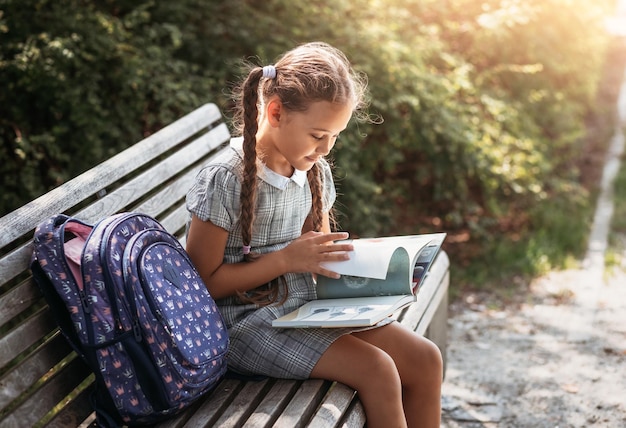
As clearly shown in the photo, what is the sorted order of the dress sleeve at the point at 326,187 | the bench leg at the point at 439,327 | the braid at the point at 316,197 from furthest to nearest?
the bench leg at the point at 439,327, the dress sleeve at the point at 326,187, the braid at the point at 316,197

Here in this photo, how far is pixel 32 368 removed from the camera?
200 centimetres

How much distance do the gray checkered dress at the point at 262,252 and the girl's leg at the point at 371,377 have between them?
1.9 inches

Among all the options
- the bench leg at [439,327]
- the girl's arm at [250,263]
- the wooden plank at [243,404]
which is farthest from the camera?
the bench leg at [439,327]

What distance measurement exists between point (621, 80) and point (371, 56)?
747cm

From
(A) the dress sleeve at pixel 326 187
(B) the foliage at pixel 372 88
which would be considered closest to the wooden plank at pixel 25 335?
(A) the dress sleeve at pixel 326 187

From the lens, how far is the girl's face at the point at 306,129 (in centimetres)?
226

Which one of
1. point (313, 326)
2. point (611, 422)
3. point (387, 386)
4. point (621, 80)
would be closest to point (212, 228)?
point (313, 326)

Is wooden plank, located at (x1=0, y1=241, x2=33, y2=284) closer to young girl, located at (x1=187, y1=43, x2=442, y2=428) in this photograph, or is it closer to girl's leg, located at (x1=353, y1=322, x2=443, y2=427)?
young girl, located at (x1=187, y1=43, x2=442, y2=428)

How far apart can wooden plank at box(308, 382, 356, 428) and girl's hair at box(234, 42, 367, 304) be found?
1.18 feet

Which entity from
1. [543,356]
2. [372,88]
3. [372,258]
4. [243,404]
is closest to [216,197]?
[372,258]

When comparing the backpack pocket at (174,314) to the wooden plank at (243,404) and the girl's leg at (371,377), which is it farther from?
the girl's leg at (371,377)

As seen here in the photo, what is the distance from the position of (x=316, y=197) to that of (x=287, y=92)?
42 cm

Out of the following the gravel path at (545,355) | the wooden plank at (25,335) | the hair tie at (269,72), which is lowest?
the gravel path at (545,355)

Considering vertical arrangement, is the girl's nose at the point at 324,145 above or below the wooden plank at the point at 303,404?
above
